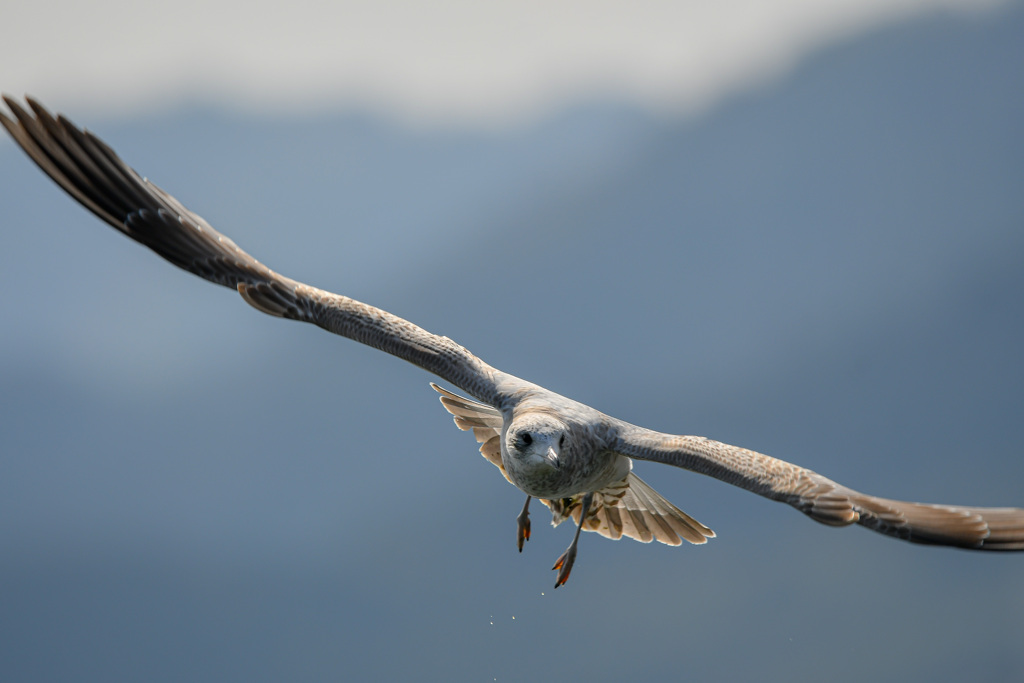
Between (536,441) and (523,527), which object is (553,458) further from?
(523,527)

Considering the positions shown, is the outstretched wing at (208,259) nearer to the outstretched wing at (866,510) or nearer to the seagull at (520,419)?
the seagull at (520,419)

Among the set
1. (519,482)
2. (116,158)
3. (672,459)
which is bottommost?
(519,482)

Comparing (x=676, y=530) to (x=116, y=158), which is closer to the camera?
(x=116, y=158)

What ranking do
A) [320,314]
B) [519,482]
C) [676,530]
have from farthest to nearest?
1. [676,530]
2. [320,314]
3. [519,482]

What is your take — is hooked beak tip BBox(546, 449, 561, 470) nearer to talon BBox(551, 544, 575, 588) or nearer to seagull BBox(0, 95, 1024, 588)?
seagull BBox(0, 95, 1024, 588)

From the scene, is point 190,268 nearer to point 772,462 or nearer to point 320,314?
point 320,314

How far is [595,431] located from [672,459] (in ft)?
3.21

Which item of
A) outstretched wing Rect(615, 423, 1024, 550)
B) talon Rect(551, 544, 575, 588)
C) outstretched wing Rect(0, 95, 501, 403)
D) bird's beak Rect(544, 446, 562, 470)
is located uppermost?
outstretched wing Rect(0, 95, 501, 403)

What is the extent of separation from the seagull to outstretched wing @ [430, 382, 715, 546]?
1 centimetres

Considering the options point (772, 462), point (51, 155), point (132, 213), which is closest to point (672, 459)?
point (772, 462)

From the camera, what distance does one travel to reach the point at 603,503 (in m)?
11.5

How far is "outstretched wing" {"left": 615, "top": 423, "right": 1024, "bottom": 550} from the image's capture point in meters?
8.00

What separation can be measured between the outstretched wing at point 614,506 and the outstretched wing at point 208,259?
114cm

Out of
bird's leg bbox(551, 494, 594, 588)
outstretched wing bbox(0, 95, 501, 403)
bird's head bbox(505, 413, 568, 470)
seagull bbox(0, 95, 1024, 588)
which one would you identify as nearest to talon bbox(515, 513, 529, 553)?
seagull bbox(0, 95, 1024, 588)
